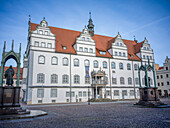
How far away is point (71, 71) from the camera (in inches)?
1389

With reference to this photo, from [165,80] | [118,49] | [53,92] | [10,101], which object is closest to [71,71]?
[53,92]

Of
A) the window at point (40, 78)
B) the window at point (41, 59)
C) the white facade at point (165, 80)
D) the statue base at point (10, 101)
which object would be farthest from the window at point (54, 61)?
the white facade at point (165, 80)

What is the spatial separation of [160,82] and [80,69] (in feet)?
118

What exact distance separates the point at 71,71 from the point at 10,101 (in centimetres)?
2331

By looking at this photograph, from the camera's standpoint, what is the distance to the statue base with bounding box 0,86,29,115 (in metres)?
11.6

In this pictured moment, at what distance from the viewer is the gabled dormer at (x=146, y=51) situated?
151 ft

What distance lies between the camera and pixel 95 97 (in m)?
36.8

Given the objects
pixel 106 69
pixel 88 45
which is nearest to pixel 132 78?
pixel 106 69

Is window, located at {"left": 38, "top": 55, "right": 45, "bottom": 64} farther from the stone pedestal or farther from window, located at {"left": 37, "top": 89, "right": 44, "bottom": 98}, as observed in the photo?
the stone pedestal

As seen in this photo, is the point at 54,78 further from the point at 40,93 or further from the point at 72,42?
the point at 72,42

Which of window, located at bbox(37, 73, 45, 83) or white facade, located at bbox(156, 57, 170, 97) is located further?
white facade, located at bbox(156, 57, 170, 97)

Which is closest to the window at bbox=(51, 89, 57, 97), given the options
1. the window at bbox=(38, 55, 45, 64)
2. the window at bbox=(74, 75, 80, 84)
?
the window at bbox=(74, 75, 80, 84)

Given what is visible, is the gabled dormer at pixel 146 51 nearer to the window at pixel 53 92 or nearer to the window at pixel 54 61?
the window at pixel 54 61

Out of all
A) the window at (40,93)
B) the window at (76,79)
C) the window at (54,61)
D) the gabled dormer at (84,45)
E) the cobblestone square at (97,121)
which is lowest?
Answer: the cobblestone square at (97,121)
